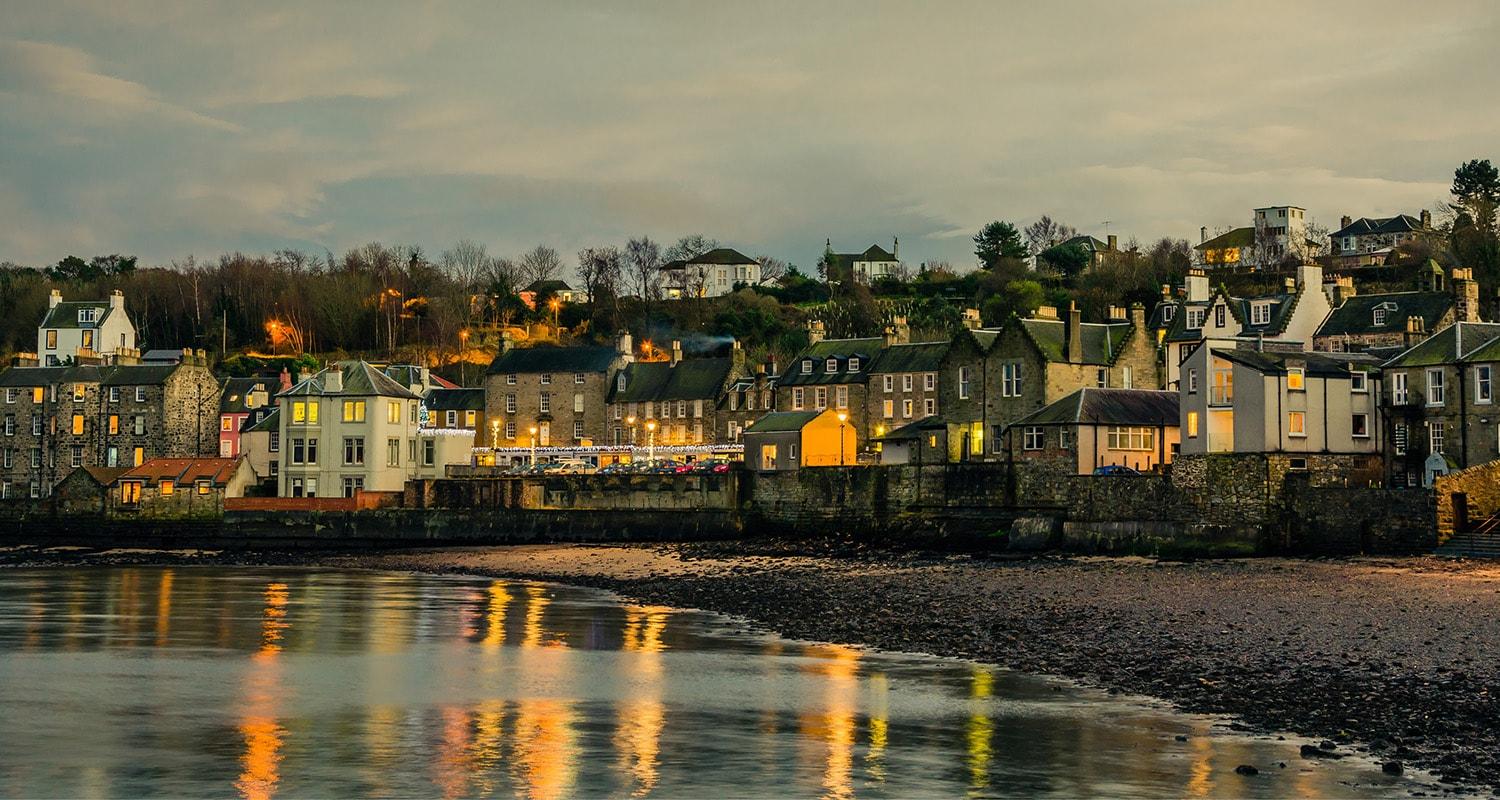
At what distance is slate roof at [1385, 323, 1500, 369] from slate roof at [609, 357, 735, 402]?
4455 cm

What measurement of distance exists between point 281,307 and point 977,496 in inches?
3548

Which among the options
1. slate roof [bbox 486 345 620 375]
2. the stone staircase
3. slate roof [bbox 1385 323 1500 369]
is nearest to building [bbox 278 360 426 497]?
slate roof [bbox 486 345 620 375]

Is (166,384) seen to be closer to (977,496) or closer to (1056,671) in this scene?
(977,496)

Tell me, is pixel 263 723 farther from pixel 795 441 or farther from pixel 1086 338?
pixel 1086 338

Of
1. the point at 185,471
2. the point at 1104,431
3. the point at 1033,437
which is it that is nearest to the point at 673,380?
the point at 185,471

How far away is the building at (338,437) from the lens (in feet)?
250

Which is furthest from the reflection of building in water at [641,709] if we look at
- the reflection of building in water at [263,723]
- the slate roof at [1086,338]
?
the slate roof at [1086,338]

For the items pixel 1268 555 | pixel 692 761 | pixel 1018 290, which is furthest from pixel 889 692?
pixel 1018 290

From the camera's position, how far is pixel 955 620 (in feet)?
111

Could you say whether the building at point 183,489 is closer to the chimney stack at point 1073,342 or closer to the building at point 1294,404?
the chimney stack at point 1073,342

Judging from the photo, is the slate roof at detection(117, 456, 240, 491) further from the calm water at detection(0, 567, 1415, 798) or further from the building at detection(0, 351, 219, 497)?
the calm water at detection(0, 567, 1415, 798)

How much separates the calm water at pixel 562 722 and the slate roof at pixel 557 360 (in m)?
56.6

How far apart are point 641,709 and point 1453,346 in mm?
36562

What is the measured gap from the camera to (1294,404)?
5066cm
